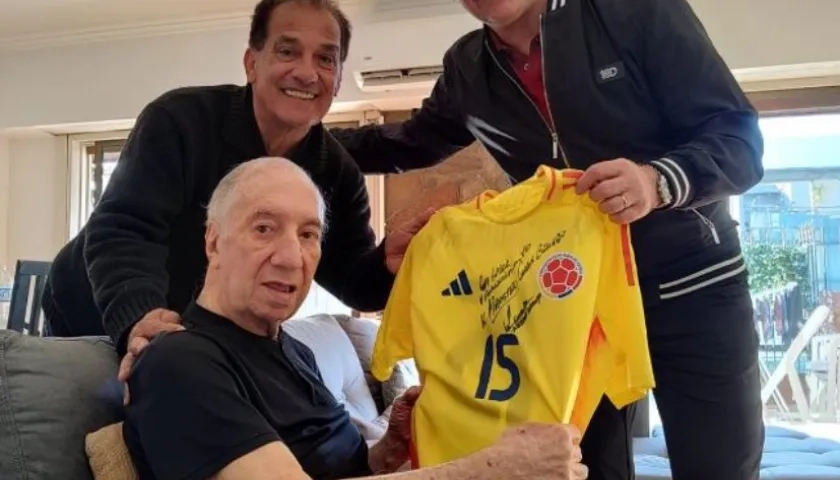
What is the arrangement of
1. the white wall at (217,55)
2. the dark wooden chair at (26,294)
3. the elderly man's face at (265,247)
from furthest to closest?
the white wall at (217,55), the dark wooden chair at (26,294), the elderly man's face at (265,247)

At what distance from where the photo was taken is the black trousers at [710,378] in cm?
124

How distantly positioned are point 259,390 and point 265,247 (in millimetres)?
217

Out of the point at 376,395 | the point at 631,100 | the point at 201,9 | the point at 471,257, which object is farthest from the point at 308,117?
the point at 201,9

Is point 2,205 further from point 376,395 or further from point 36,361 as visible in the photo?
point 36,361

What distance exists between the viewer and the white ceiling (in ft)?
13.6

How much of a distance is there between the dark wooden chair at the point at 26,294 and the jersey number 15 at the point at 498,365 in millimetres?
2801

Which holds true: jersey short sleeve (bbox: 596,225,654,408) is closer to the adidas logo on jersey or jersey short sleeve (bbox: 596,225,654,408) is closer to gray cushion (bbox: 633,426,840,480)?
the adidas logo on jersey

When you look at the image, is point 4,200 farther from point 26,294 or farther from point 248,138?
point 248,138

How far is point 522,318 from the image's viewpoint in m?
1.20

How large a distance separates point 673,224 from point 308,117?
0.71 m

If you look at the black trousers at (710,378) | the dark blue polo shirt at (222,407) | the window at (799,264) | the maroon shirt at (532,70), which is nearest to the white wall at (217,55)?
the window at (799,264)

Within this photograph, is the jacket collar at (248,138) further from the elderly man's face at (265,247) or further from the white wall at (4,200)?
the white wall at (4,200)

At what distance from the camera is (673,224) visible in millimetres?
1265

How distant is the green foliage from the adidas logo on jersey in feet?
10.4
